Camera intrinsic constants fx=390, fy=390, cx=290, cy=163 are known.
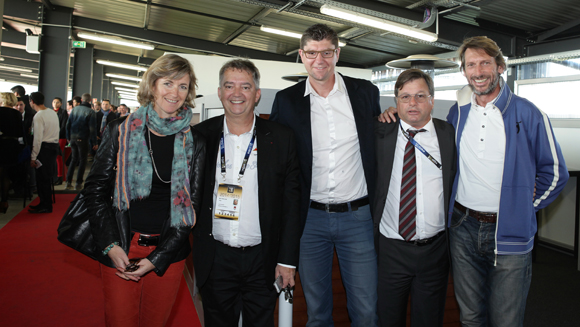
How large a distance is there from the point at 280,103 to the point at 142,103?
28.9 inches

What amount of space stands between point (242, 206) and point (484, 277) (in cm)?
133

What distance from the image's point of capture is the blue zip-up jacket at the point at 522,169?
1.91 meters

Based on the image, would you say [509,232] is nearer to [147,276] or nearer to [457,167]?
[457,167]

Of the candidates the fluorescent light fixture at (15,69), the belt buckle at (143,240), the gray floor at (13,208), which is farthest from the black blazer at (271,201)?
the fluorescent light fixture at (15,69)

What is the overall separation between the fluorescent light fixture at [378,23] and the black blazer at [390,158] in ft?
18.1

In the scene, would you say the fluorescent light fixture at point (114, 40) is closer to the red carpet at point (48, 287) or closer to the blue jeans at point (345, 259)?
the red carpet at point (48, 287)

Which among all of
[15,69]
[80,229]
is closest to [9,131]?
[80,229]

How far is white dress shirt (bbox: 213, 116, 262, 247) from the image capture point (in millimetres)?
1849

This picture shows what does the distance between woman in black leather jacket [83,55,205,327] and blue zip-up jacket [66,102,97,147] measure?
7.19 m

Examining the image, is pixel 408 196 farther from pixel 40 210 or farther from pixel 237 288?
pixel 40 210

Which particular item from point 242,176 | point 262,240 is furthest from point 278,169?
point 262,240

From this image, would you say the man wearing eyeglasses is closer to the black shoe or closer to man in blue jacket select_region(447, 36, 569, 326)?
man in blue jacket select_region(447, 36, 569, 326)

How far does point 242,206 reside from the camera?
186cm

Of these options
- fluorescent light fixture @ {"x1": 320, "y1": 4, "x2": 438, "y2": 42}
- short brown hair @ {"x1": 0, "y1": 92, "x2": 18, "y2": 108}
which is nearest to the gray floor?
short brown hair @ {"x1": 0, "y1": 92, "x2": 18, "y2": 108}
